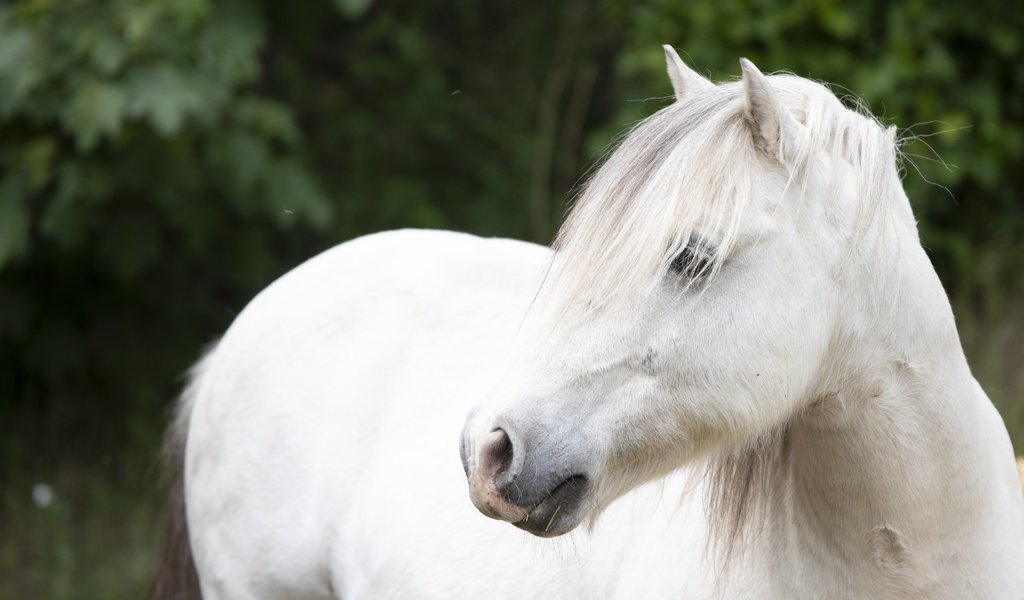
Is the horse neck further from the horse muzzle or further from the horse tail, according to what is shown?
the horse tail

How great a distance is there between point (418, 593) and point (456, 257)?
78 cm

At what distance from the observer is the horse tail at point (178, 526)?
2877 mm

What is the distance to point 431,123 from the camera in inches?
230

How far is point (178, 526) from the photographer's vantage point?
9.55ft

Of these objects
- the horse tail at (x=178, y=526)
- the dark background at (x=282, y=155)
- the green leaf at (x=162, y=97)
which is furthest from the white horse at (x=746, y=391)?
the green leaf at (x=162, y=97)

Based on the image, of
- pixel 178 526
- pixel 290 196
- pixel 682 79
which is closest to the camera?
pixel 682 79

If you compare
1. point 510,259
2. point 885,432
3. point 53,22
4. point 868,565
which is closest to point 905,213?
point 885,432

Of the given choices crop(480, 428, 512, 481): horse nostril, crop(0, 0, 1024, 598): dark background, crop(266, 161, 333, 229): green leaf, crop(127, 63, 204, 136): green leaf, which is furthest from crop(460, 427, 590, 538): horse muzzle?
crop(266, 161, 333, 229): green leaf

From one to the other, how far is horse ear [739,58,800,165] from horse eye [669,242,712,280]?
0.18 meters

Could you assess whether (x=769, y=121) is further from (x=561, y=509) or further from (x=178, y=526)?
(x=178, y=526)

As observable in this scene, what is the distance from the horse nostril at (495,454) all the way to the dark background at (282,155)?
2.40 meters

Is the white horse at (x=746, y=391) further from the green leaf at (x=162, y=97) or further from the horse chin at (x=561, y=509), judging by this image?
the green leaf at (x=162, y=97)

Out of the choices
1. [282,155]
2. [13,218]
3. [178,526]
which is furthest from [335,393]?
[282,155]

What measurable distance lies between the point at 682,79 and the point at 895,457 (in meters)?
0.69
